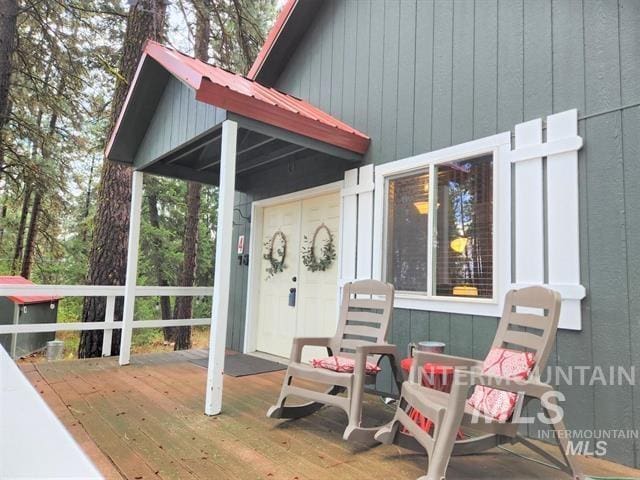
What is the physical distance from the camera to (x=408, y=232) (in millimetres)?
3859

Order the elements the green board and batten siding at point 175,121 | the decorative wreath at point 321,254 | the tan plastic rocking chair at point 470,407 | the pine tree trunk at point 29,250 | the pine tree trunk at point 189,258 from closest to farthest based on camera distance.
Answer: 1. the tan plastic rocking chair at point 470,407
2. the green board and batten siding at point 175,121
3. the decorative wreath at point 321,254
4. the pine tree trunk at point 189,258
5. the pine tree trunk at point 29,250

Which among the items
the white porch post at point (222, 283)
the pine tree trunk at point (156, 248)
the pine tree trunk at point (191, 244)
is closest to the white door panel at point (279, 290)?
the white porch post at point (222, 283)

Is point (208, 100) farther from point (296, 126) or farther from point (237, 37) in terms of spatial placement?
point (237, 37)

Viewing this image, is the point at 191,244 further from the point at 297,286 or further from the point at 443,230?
the point at 443,230

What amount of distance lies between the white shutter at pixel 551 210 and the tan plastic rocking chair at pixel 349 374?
3.46 feet

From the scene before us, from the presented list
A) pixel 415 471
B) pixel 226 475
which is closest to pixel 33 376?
pixel 226 475

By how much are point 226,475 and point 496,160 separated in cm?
282

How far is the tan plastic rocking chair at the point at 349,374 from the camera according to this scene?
8.66 ft

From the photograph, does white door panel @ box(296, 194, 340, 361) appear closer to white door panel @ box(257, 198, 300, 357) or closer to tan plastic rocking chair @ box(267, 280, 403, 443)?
white door panel @ box(257, 198, 300, 357)

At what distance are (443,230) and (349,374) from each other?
60.6 inches

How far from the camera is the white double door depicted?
4727 mm

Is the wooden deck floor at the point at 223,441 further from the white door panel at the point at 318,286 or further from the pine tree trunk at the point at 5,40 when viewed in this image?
the pine tree trunk at the point at 5,40

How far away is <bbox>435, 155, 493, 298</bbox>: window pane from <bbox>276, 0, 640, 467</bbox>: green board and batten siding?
0.79ft

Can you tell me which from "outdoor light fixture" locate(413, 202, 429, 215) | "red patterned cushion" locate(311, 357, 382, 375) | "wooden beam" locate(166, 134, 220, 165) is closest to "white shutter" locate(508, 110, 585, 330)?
"outdoor light fixture" locate(413, 202, 429, 215)
